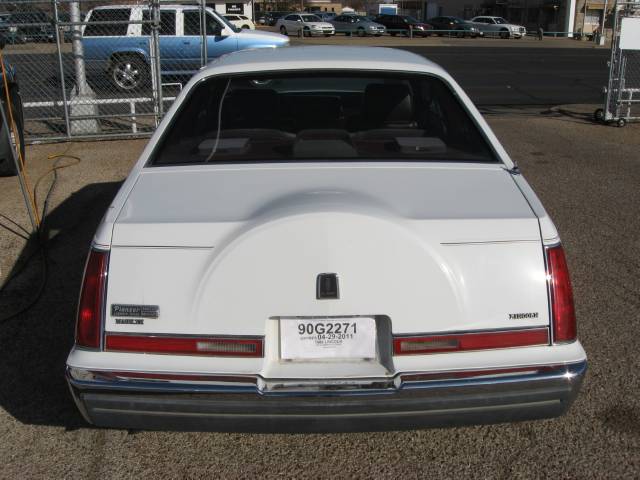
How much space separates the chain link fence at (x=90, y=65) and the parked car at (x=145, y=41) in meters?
0.02

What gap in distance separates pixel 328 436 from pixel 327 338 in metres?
0.89

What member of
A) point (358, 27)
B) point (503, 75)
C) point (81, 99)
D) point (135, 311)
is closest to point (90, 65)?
point (81, 99)

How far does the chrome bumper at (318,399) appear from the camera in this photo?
252 centimetres

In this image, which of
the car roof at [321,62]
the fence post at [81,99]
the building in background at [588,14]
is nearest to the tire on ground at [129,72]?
the fence post at [81,99]

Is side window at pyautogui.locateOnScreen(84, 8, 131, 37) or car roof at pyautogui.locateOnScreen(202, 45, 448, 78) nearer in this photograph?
car roof at pyautogui.locateOnScreen(202, 45, 448, 78)

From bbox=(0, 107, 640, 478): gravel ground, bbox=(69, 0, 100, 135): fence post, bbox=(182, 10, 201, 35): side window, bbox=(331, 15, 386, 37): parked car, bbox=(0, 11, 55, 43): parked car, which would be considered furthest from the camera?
bbox=(331, 15, 386, 37): parked car

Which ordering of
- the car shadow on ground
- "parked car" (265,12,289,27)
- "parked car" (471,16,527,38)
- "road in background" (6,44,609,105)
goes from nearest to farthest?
the car shadow on ground < "road in background" (6,44,609,105) < "parked car" (471,16,527,38) < "parked car" (265,12,289,27)

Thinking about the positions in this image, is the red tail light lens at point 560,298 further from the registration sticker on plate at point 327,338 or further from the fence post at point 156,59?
the fence post at point 156,59

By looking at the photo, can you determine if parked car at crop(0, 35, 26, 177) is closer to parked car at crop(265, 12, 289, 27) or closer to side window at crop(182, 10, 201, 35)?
side window at crop(182, 10, 201, 35)

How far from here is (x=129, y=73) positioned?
36.8ft

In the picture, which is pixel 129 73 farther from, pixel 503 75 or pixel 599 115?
pixel 503 75

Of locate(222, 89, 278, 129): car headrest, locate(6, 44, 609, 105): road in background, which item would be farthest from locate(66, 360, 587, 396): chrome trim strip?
locate(6, 44, 609, 105): road in background

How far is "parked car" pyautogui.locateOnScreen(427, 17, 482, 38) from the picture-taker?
48.2m

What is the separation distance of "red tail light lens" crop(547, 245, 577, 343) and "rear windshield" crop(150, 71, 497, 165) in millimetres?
932
